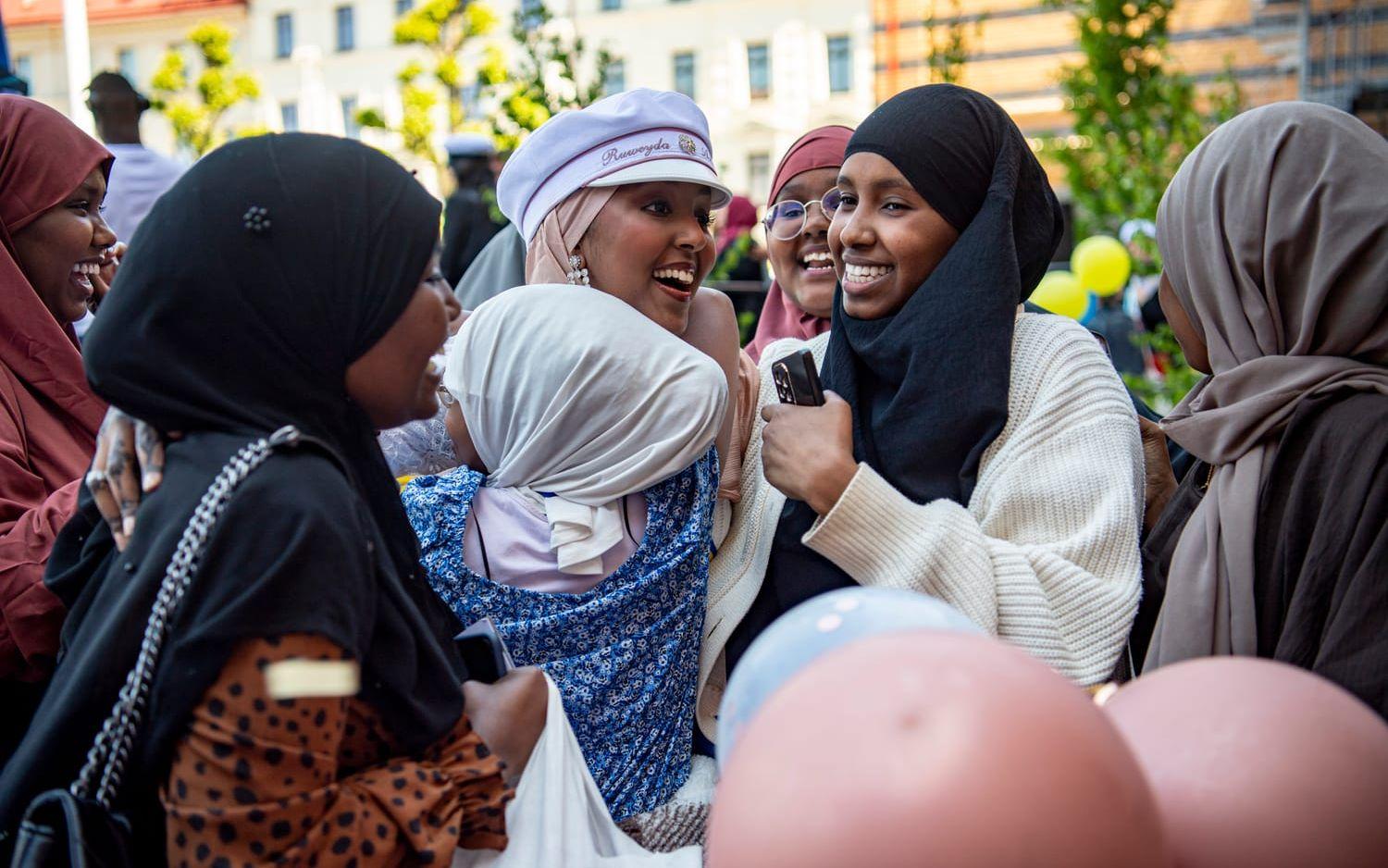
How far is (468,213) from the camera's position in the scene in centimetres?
700

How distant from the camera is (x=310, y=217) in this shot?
1755 millimetres

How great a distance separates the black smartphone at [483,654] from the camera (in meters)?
2.13

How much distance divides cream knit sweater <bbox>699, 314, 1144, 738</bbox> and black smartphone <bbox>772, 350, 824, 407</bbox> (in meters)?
0.26

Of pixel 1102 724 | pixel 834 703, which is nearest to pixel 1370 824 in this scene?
pixel 1102 724

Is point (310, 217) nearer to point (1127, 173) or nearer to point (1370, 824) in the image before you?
point (1370, 824)

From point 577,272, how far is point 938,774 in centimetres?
191

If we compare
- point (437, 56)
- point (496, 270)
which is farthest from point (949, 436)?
point (437, 56)

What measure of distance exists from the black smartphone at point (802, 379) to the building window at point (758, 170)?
26.6 metres

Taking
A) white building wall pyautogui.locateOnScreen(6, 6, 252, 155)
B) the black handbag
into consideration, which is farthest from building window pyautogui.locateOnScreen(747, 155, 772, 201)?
the black handbag

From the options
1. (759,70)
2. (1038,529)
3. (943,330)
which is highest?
(759,70)

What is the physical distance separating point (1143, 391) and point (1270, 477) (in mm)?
5423

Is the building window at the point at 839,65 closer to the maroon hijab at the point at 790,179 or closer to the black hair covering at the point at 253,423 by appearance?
the maroon hijab at the point at 790,179

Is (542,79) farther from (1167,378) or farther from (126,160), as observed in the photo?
(1167,378)

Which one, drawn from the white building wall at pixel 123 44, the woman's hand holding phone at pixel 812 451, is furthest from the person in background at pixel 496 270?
the white building wall at pixel 123 44
